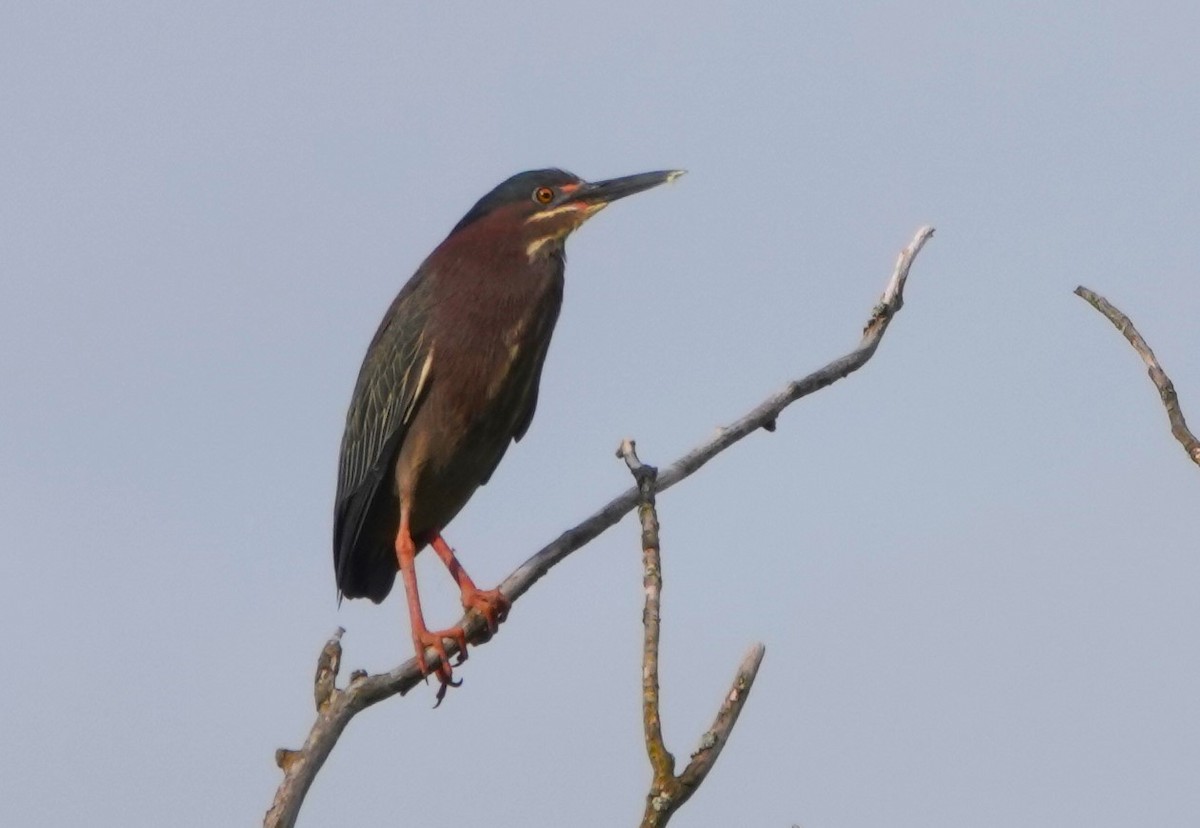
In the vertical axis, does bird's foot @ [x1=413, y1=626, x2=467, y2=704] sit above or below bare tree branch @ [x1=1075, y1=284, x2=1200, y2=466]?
above

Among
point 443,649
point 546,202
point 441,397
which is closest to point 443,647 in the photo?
point 443,649

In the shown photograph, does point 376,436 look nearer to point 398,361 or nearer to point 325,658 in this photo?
point 398,361

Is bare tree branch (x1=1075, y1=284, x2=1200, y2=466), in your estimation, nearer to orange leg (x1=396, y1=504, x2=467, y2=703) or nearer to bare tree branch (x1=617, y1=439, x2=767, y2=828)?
bare tree branch (x1=617, y1=439, x2=767, y2=828)

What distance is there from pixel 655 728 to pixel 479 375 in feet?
13.4

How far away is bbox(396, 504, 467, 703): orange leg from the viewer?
7.82m

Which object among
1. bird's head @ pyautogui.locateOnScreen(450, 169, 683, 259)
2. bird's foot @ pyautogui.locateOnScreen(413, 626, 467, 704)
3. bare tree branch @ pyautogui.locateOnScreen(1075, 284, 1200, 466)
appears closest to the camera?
bare tree branch @ pyautogui.locateOnScreen(1075, 284, 1200, 466)

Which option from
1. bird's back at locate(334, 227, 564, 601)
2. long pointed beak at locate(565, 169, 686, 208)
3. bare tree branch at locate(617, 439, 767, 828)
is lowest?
bare tree branch at locate(617, 439, 767, 828)

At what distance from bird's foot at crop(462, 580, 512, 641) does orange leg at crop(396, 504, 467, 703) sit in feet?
0.42

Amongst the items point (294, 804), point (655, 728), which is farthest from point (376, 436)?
point (655, 728)

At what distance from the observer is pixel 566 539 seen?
259 inches

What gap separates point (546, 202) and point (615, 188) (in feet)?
1.22

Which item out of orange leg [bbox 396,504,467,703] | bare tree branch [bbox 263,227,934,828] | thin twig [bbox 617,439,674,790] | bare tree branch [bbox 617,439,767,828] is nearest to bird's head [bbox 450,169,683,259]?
orange leg [bbox 396,504,467,703]

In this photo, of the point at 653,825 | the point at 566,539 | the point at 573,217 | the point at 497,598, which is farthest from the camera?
the point at 573,217

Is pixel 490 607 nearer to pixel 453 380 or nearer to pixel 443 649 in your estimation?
pixel 443 649
